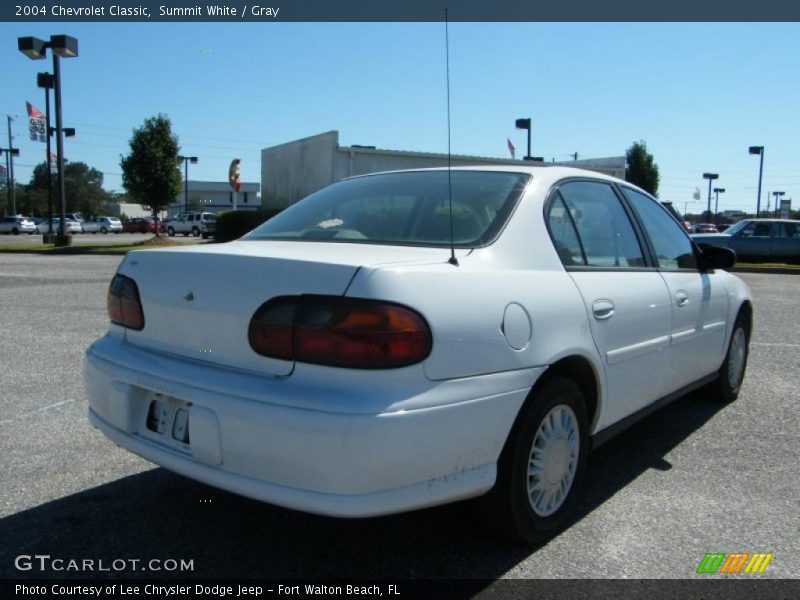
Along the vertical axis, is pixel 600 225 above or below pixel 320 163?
below

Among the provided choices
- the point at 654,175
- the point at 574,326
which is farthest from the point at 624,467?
the point at 654,175

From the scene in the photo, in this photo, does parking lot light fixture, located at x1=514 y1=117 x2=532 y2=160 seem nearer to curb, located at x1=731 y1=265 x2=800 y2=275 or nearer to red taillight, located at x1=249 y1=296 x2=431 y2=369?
curb, located at x1=731 y1=265 x2=800 y2=275

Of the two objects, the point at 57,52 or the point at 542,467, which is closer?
the point at 542,467

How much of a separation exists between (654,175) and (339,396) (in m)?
39.9

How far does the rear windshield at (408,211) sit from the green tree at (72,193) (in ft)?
293

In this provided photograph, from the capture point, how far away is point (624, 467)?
369 centimetres

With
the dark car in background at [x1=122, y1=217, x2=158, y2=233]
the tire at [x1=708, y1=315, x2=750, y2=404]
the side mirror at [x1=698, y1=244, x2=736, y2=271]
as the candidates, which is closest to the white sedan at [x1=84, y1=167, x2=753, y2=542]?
the side mirror at [x1=698, y1=244, x2=736, y2=271]

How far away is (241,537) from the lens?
279cm

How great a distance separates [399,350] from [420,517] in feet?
3.75

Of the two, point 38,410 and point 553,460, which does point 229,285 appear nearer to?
point 553,460

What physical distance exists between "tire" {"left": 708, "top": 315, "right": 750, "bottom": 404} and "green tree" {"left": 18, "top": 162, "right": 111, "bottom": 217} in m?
89.5

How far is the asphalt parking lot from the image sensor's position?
2623 mm

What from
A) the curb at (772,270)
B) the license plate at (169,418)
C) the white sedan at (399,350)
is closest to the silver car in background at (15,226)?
the curb at (772,270)

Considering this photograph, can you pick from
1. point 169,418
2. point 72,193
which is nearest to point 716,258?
point 169,418
